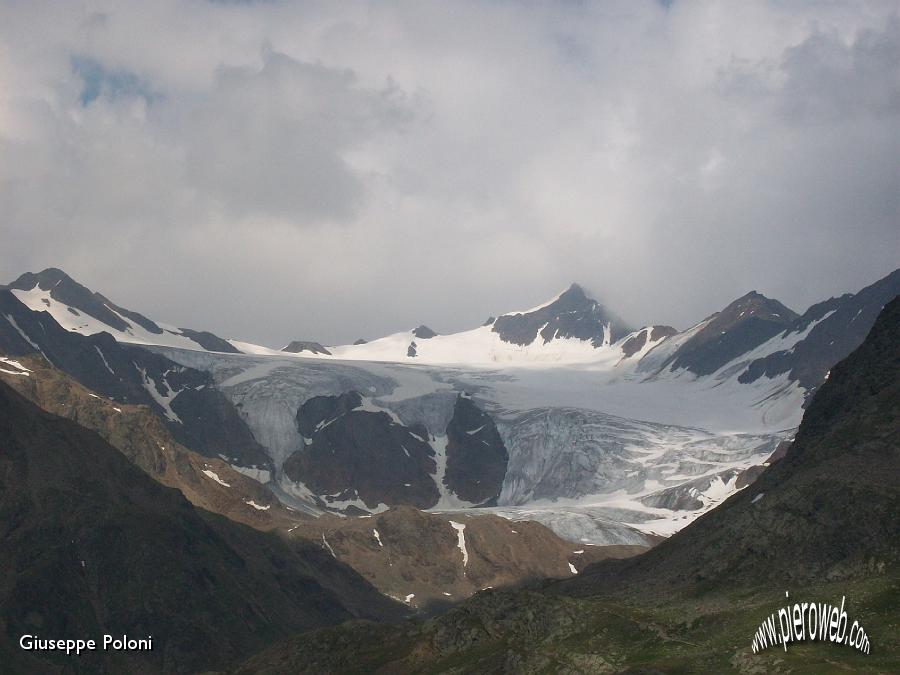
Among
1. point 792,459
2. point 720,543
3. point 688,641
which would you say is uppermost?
point 792,459

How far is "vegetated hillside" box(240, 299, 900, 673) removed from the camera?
273 ft

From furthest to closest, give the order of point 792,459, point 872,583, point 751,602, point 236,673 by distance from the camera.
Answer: point 792,459 < point 236,673 < point 751,602 < point 872,583

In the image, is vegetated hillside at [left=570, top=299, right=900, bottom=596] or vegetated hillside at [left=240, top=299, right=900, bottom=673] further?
vegetated hillside at [left=570, top=299, right=900, bottom=596]

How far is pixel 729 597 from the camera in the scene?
11200cm

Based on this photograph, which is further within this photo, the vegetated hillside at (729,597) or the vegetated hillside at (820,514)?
the vegetated hillside at (820,514)

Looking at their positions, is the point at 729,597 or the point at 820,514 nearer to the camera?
the point at 729,597

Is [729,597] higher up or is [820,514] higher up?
[820,514]

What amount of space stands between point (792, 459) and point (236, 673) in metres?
81.4

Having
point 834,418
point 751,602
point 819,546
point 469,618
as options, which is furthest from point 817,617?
point 834,418

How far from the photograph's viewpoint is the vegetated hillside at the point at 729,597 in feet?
273

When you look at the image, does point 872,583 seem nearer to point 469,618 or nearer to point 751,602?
point 751,602

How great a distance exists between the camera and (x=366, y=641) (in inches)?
5276

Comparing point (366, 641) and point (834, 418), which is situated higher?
point (834, 418)

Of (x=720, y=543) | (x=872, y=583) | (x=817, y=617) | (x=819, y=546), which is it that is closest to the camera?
(x=817, y=617)
